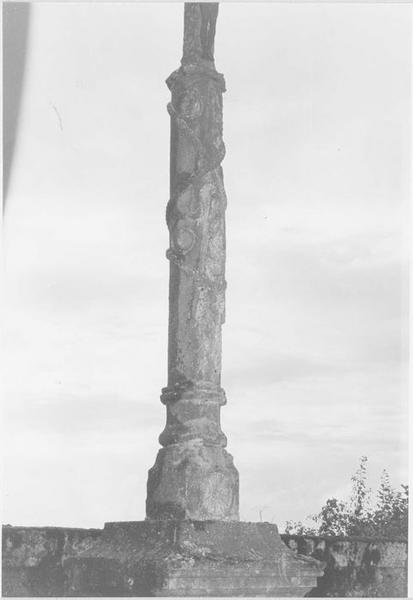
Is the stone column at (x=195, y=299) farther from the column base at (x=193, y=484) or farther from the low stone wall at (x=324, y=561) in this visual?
the low stone wall at (x=324, y=561)

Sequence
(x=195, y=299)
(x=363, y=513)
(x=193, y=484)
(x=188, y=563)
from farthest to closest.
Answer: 1. (x=363, y=513)
2. (x=195, y=299)
3. (x=193, y=484)
4. (x=188, y=563)

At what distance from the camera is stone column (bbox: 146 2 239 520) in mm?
4852

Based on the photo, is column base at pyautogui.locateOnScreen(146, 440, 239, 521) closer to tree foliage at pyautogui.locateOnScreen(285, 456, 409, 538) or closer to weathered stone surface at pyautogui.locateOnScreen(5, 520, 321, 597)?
weathered stone surface at pyautogui.locateOnScreen(5, 520, 321, 597)

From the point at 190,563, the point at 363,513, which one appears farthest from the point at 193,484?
the point at 363,513

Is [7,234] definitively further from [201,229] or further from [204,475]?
[204,475]

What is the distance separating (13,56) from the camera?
6.67 metres

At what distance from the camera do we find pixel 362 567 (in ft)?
18.2

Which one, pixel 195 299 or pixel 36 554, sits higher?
pixel 195 299

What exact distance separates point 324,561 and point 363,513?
7003 mm

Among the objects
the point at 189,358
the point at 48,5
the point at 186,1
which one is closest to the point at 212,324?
the point at 189,358

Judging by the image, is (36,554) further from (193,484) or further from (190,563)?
(190,563)

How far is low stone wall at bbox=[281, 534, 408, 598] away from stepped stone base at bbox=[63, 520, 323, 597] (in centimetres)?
75

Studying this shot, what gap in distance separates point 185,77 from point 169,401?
1913mm

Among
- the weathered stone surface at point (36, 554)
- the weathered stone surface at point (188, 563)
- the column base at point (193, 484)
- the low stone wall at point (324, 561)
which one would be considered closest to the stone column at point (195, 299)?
the column base at point (193, 484)
